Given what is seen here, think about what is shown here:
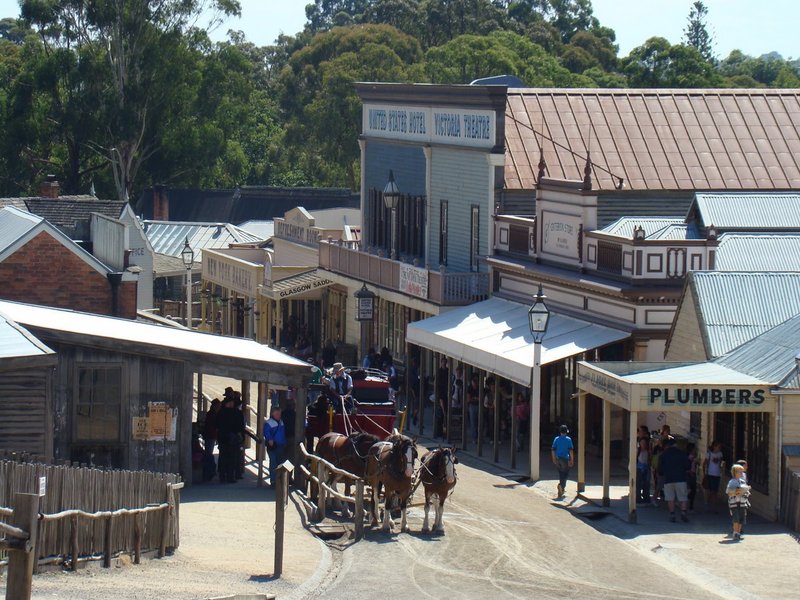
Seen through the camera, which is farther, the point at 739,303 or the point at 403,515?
the point at 739,303

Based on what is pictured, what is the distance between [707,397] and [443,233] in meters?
18.0

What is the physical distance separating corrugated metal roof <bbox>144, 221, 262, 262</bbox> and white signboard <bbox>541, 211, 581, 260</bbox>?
98.1 ft

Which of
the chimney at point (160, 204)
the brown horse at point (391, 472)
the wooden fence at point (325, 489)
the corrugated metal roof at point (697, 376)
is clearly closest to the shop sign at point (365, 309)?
the corrugated metal roof at point (697, 376)

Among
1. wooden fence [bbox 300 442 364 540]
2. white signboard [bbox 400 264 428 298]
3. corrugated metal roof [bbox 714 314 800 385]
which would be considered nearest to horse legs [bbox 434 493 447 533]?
wooden fence [bbox 300 442 364 540]

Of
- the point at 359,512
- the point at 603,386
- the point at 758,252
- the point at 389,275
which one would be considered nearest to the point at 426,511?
the point at 359,512

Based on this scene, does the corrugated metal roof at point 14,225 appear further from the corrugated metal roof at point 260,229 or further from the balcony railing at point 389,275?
the corrugated metal roof at point 260,229

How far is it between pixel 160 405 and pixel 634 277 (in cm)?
966

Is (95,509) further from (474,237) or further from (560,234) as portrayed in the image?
(474,237)

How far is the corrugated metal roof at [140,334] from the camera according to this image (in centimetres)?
2438

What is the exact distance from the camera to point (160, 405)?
2472cm

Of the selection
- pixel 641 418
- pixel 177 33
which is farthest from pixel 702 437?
pixel 177 33

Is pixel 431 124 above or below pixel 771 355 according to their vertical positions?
above

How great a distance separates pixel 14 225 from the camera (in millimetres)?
37219

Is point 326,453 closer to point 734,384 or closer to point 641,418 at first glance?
point 734,384
